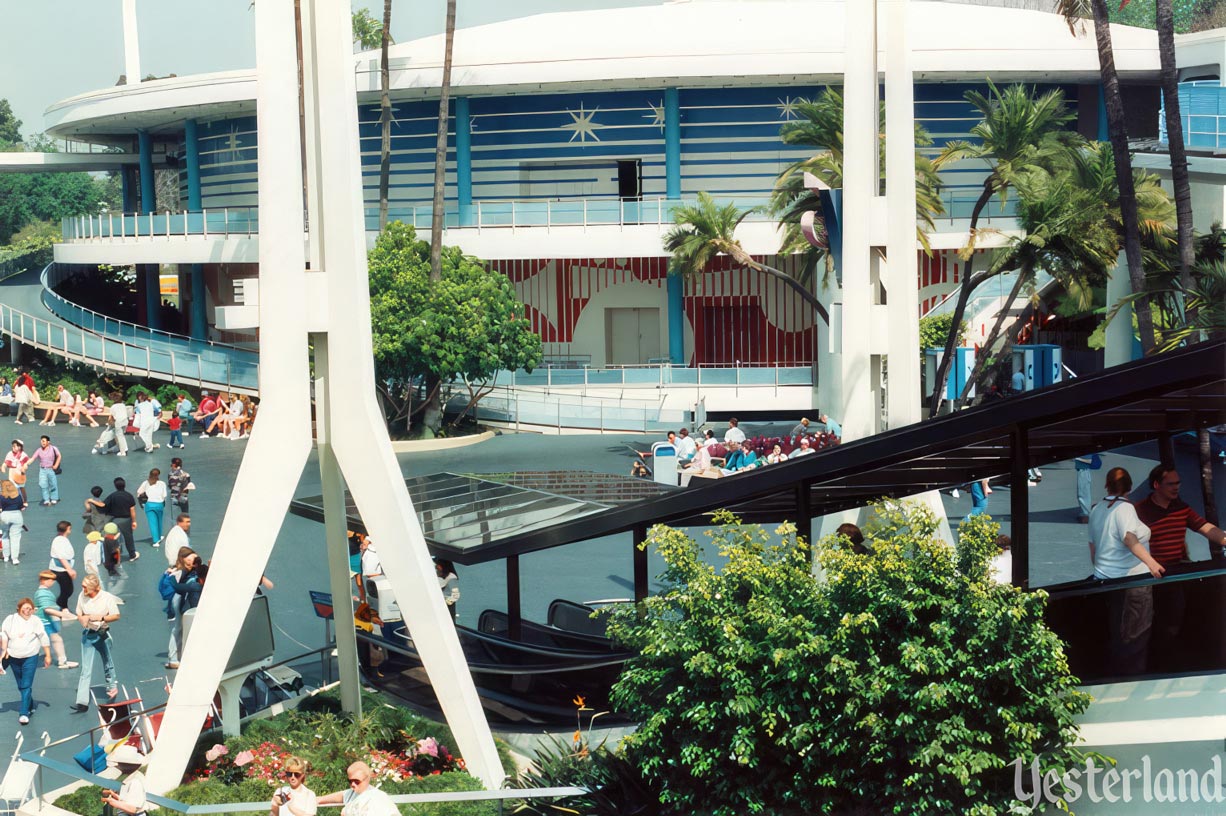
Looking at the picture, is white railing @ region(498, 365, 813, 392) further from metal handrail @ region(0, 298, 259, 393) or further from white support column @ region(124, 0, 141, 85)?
white support column @ region(124, 0, 141, 85)

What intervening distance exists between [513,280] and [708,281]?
6101 millimetres

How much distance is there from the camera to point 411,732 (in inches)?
448

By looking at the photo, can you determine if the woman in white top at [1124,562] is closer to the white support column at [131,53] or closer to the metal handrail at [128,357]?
the metal handrail at [128,357]

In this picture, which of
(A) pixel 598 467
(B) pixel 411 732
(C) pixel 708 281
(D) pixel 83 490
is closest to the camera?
(B) pixel 411 732

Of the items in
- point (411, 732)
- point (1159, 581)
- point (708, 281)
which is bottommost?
point (411, 732)

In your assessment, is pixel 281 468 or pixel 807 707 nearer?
pixel 807 707

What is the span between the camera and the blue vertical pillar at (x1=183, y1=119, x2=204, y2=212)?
→ 43.6m

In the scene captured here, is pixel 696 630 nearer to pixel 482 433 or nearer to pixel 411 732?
pixel 411 732

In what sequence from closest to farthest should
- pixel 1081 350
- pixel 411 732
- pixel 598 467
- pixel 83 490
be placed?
1. pixel 411 732
2. pixel 83 490
3. pixel 598 467
4. pixel 1081 350

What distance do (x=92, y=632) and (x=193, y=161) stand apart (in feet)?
109

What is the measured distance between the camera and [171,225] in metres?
39.3

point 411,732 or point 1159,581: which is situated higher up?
point 1159,581

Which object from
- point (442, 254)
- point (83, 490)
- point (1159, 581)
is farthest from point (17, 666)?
point (442, 254)

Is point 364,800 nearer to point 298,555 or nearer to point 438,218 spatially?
point 298,555
